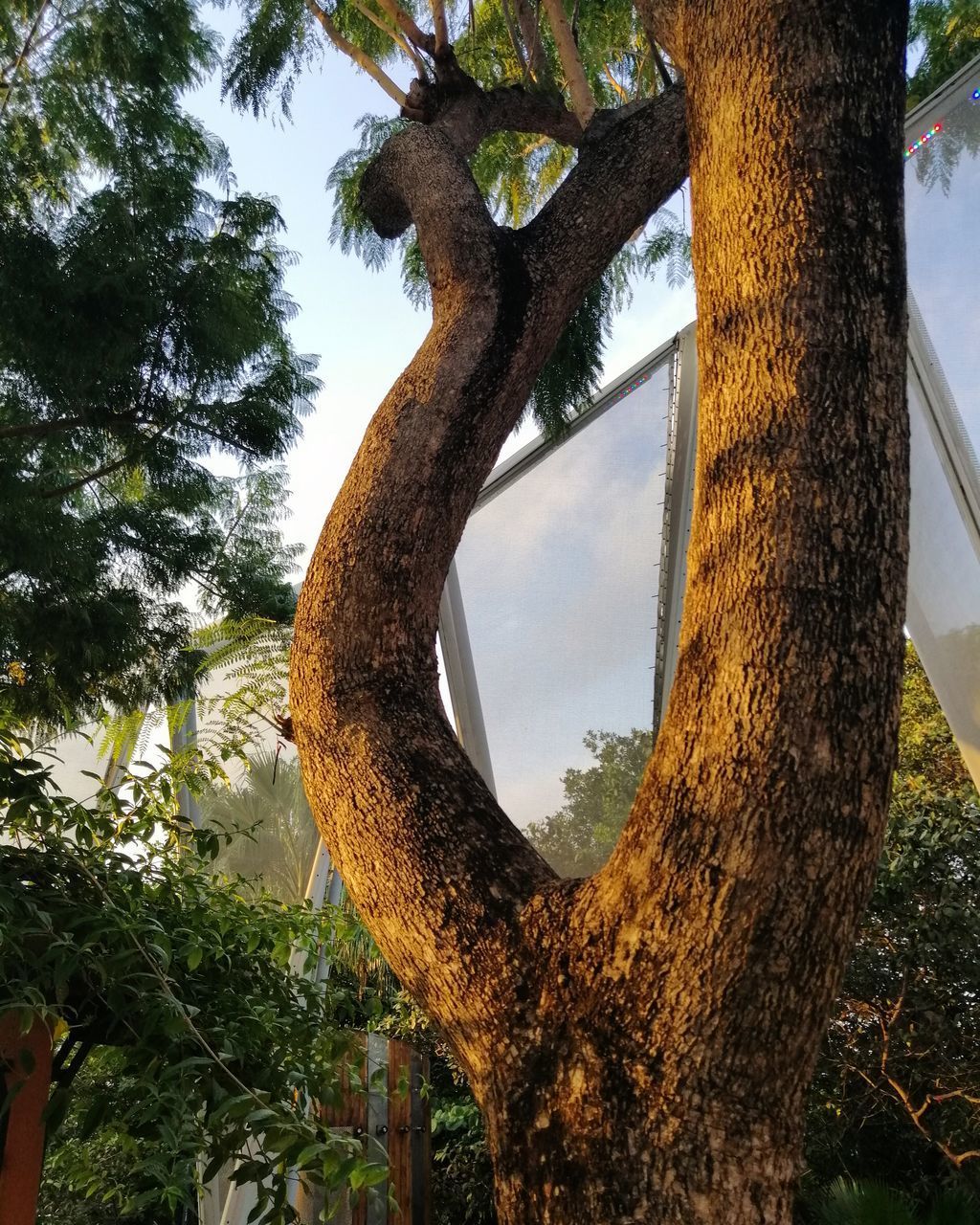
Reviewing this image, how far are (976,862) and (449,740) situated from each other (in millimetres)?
3063

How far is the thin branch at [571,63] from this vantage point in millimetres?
3240

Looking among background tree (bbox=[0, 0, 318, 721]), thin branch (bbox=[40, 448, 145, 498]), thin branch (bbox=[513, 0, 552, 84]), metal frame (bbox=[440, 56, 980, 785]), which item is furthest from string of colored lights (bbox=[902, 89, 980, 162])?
thin branch (bbox=[40, 448, 145, 498])

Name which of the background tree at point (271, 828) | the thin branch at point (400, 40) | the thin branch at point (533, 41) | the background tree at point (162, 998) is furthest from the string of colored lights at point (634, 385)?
the background tree at point (162, 998)

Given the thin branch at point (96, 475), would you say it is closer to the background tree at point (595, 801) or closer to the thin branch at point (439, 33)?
the thin branch at point (439, 33)

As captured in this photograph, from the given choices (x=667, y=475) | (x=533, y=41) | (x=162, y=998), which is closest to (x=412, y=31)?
(x=533, y=41)

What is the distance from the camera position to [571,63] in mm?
3246

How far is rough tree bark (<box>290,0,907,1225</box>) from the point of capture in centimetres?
97

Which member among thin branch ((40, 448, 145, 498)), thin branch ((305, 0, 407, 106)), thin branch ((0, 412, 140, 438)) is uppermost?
thin branch ((305, 0, 407, 106))

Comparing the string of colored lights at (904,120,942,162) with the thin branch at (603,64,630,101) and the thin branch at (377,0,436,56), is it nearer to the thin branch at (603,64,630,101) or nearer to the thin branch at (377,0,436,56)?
the thin branch at (603,64,630,101)

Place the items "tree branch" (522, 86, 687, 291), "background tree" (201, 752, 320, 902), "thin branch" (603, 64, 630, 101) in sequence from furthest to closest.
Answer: "background tree" (201, 752, 320, 902), "thin branch" (603, 64, 630, 101), "tree branch" (522, 86, 687, 291)

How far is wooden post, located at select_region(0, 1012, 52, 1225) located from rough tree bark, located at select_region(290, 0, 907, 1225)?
1.51 ft

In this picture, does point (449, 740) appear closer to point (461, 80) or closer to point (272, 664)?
point (272, 664)

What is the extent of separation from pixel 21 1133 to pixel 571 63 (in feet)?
11.2

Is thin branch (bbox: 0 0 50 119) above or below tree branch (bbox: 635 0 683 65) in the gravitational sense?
above
